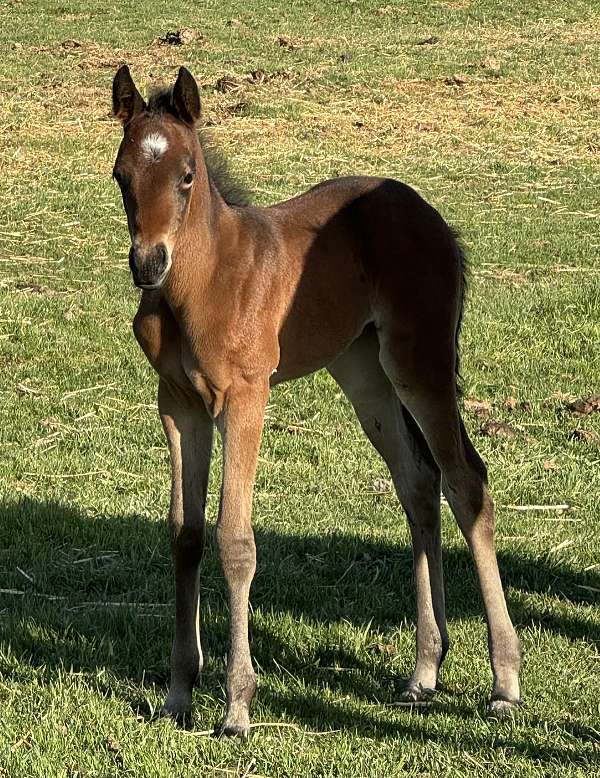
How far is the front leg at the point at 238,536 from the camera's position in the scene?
4137 mm

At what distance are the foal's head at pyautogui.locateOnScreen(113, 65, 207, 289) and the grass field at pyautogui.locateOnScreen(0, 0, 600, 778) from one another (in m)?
1.57

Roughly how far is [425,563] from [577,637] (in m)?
0.75

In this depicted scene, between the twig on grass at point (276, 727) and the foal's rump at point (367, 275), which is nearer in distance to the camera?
the twig on grass at point (276, 727)

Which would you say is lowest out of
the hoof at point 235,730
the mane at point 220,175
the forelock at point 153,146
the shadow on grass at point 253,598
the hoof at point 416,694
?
the shadow on grass at point 253,598

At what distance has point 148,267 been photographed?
3.79m

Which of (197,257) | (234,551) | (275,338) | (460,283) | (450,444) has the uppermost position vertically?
(197,257)

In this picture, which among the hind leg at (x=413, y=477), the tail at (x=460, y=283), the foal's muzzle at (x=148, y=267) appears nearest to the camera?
the foal's muzzle at (x=148, y=267)

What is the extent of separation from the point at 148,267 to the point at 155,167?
1.11ft

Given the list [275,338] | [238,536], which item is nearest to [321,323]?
[275,338]

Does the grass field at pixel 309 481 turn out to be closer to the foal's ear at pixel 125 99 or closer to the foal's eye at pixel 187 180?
the foal's eye at pixel 187 180

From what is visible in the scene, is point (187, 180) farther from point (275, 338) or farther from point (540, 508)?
point (540, 508)

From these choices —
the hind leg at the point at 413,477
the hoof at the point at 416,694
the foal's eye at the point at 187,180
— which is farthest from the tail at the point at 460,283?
the foal's eye at the point at 187,180

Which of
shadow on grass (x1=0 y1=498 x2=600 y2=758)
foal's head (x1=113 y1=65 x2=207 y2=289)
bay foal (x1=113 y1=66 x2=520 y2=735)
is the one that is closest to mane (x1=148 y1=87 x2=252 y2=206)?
bay foal (x1=113 y1=66 x2=520 y2=735)

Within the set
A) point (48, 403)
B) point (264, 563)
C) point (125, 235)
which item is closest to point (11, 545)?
point (264, 563)
